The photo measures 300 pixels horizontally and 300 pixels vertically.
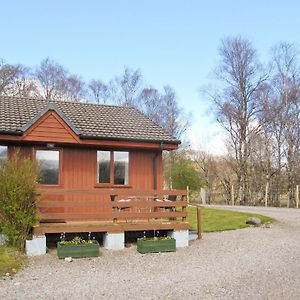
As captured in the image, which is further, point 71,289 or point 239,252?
point 239,252

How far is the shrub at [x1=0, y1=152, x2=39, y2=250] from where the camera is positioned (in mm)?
9938

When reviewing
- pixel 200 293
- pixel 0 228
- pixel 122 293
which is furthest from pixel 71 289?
pixel 0 228

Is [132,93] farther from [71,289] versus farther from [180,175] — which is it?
[71,289]

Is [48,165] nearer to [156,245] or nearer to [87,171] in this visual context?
[87,171]

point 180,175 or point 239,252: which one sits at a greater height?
point 180,175

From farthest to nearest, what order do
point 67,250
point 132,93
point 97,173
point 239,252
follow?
point 132,93, point 97,173, point 239,252, point 67,250

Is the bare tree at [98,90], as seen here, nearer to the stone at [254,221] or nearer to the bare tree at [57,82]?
the bare tree at [57,82]

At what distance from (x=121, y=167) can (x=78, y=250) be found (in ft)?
14.3

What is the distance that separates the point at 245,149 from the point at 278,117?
397cm

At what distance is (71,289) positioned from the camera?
6.94 m

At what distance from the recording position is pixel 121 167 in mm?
13680

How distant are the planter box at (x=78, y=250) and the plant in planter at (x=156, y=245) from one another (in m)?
1.25

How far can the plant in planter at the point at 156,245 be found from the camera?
10.6m

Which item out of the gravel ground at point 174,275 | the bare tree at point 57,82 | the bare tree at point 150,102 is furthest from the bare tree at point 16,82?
the gravel ground at point 174,275
